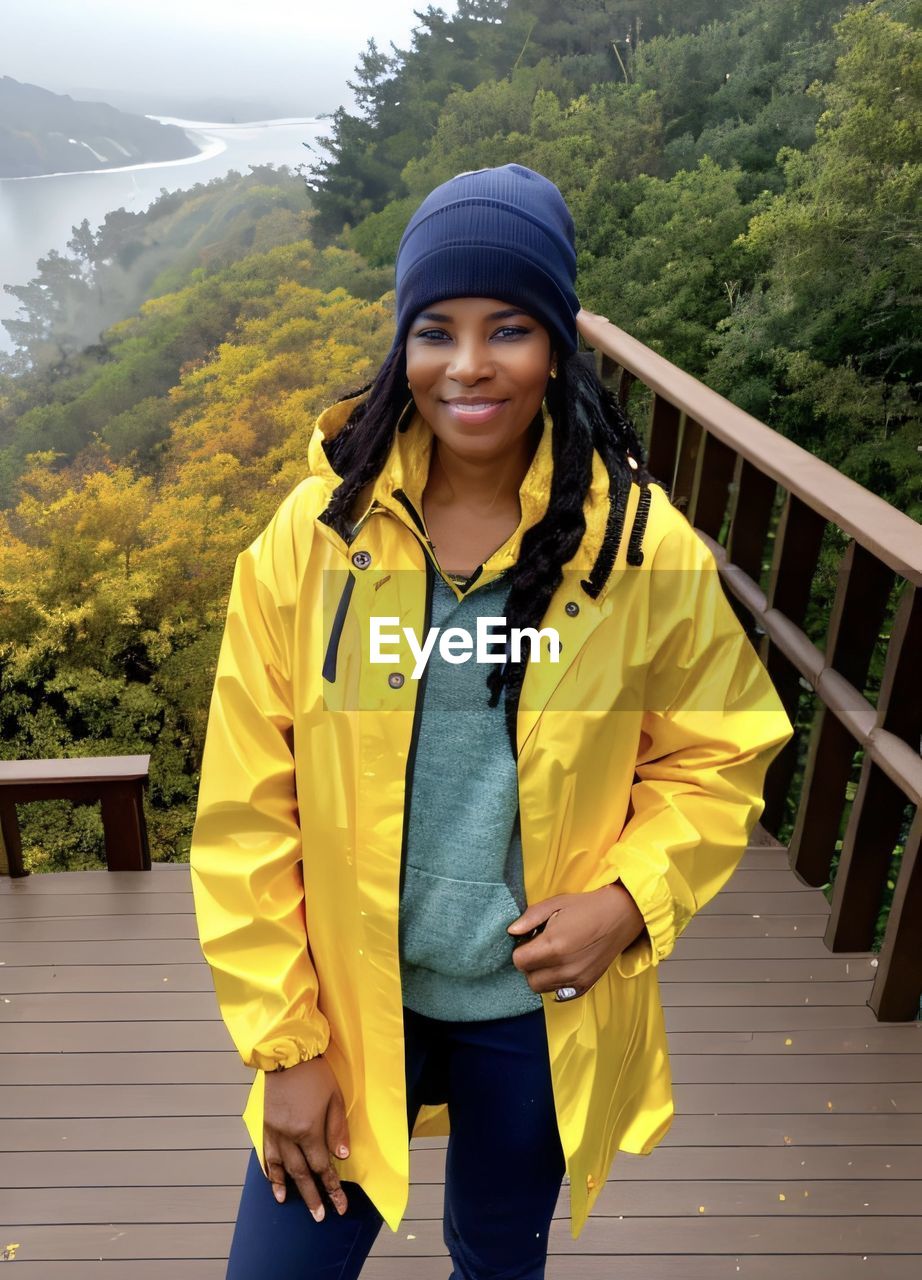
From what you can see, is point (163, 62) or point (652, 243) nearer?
point (652, 243)

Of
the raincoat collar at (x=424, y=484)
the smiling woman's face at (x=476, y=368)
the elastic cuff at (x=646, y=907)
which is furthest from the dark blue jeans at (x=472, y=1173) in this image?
the smiling woman's face at (x=476, y=368)

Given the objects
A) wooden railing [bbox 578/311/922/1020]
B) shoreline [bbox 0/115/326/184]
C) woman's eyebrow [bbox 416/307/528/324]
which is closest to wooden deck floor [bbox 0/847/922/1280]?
wooden railing [bbox 578/311/922/1020]

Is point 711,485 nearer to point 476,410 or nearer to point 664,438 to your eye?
point 664,438

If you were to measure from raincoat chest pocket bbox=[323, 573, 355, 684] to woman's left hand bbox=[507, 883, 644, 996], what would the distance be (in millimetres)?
257

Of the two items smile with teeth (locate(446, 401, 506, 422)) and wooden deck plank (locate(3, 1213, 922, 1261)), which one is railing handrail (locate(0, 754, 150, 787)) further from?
smile with teeth (locate(446, 401, 506, 422))

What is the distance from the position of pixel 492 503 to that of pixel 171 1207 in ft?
4.03

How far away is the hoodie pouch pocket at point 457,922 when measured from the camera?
89 centimetres

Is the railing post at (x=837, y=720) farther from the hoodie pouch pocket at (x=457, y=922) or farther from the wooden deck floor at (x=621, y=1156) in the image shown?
the hoodie pouch pocket at (x=457, y=922)

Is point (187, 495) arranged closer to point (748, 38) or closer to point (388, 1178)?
point (748, 38)

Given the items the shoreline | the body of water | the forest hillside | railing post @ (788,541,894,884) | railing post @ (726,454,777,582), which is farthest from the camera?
the shoreline

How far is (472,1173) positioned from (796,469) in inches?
55.9

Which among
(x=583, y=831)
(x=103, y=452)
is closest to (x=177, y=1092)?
(x=583, y=831)

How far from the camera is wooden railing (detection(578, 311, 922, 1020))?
1761mm

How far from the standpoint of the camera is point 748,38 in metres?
13.8
